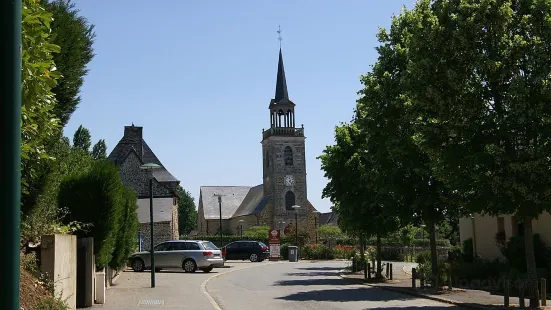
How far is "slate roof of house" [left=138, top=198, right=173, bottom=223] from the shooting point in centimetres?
5697

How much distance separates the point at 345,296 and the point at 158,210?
1598 inches

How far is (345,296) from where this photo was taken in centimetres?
1978

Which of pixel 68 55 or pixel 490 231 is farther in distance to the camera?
pixel 490 231

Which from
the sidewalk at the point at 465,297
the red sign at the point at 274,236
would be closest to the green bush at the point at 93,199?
the sidewalk at the point at 465,297

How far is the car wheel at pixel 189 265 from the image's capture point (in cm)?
3481

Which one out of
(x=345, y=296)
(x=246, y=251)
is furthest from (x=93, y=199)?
(x=246, y=251)

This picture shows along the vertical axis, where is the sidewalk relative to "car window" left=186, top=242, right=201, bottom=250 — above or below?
below

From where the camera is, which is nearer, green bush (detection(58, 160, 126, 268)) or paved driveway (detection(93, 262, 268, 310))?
green bush (detection(58, 160, 126, 268))

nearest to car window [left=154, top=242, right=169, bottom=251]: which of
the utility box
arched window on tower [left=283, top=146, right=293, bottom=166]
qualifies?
the utility box

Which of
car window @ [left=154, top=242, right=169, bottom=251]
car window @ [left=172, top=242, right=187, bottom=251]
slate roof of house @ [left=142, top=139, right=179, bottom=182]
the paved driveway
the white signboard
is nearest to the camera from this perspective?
the paved driveway

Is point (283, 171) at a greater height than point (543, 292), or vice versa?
point (283, 171)
